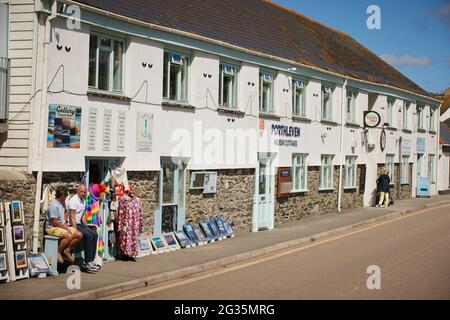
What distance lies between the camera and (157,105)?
Answer: 16.5 meters

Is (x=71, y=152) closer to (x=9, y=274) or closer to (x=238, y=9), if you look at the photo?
(x=9, y=274)

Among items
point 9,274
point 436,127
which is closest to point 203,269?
point 9,274

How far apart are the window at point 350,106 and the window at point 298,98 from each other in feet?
15.0

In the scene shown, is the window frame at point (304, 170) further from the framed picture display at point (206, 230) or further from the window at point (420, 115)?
the window at point (420, 115)

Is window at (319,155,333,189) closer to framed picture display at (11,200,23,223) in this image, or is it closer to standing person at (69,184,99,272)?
standing person at (69,184,99,272)

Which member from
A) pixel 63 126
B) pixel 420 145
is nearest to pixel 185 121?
pixel 63 126

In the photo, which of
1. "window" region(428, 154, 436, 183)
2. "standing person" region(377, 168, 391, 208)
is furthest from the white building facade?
"window" region(428, 154, 436, 183)

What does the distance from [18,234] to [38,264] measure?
737mm

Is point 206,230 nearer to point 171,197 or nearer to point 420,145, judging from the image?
point 171,197

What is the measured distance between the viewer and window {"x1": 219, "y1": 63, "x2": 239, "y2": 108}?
19.4 metres

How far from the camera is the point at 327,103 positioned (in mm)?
26500

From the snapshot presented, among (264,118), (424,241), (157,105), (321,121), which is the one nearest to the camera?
(157,105)

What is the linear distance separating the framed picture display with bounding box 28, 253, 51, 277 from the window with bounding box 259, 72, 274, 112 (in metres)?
10.6
